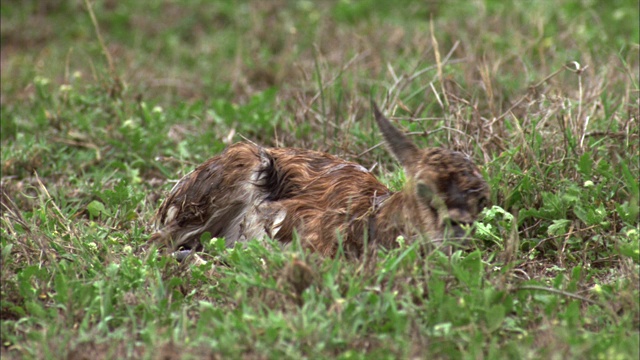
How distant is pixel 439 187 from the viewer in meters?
4.12

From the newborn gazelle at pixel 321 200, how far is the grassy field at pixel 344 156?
0.20 m

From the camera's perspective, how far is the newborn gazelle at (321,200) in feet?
13.6

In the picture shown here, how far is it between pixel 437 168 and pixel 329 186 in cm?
80

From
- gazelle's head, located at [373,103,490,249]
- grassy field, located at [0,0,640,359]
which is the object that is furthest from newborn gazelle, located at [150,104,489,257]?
grassy field, located at [0,0,640,359]

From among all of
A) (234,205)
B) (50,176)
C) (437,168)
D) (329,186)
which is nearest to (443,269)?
(437,168)

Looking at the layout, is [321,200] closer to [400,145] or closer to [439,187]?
[400,145]

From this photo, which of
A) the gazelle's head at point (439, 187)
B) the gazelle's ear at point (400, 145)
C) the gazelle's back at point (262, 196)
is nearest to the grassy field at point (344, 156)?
the gazelle's head at point (439, 187)

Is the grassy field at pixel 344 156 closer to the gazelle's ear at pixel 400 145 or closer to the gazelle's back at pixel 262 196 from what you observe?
the gazelle's back at pixel 262 196

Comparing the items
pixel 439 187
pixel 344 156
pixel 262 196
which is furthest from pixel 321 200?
pixel 344 156

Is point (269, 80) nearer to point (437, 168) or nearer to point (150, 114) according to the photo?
point (150, 114)

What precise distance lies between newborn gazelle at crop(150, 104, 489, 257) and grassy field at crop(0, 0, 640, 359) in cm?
20

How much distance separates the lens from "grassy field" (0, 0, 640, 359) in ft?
12.2

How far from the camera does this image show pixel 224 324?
3.70 metres

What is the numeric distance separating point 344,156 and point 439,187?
5.64 feet
